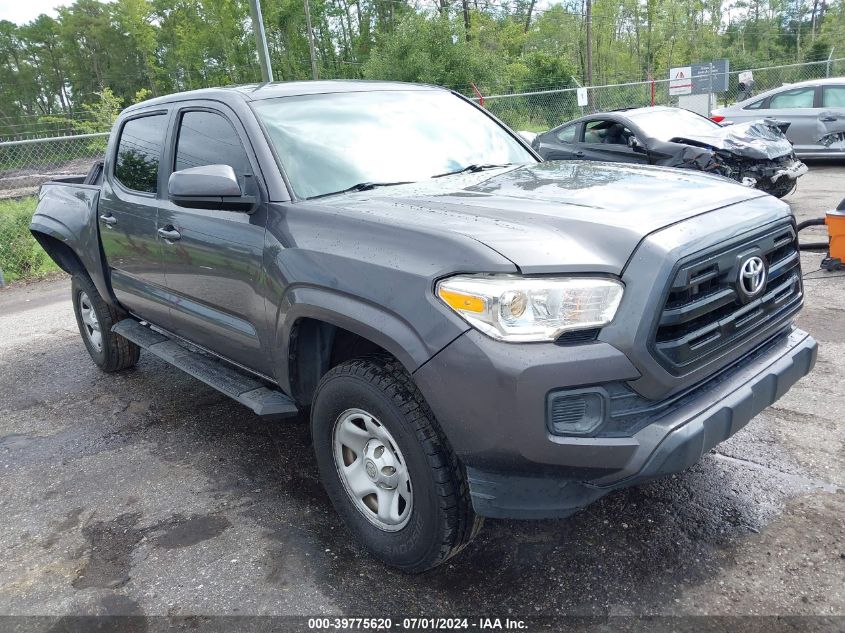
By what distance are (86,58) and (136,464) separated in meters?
77.6

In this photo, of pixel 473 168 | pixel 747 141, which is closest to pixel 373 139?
pixel 473 168

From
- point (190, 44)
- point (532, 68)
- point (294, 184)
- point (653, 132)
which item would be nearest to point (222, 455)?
point (294, 184)

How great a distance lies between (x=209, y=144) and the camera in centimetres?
358

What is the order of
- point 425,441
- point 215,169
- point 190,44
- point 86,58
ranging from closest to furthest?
1. point 425,441
2. point 215,169
3. point 190,44
4. point 86,58

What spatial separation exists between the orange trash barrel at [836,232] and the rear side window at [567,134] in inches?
179

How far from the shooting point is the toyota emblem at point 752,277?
246 centimetres

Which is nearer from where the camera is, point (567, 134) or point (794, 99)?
point (567, 134)

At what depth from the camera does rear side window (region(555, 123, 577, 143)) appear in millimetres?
10086

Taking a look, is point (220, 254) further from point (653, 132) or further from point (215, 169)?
point (653, 132)

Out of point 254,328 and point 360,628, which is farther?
point 254,328

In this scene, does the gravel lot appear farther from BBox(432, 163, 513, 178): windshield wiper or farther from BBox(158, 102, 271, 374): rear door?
BBox(432, 163, 513, 178): windshield wiper

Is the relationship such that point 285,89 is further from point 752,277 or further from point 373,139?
point 752,277

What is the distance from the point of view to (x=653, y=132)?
8977mm

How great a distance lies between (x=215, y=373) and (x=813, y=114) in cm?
1184
